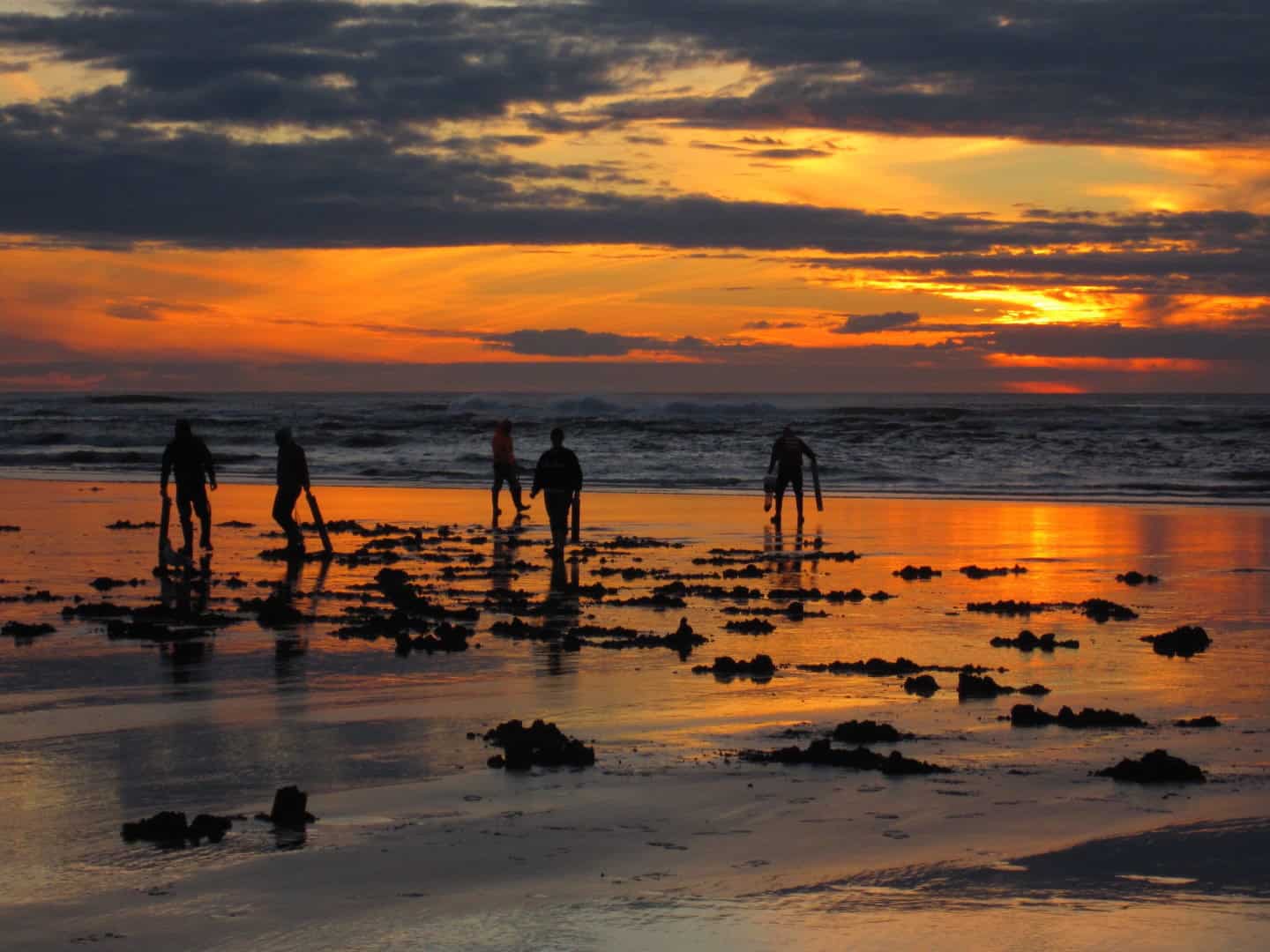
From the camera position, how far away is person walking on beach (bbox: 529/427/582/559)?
20.2m

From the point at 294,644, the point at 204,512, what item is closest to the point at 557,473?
the point at 204,512

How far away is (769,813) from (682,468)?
38.6 metres

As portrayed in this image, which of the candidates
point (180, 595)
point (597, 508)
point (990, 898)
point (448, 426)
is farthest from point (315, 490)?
point (448, 426)

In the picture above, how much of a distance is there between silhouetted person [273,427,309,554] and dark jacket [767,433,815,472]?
8489 millimetres

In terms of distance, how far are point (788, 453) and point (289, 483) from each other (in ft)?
29.7

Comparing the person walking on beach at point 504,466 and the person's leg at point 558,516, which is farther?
the person walking on beach at point 504,466

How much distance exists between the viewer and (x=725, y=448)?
58844mm

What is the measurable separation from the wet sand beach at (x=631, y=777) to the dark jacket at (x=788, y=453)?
8094mm

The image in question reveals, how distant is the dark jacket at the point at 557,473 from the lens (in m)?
20.4

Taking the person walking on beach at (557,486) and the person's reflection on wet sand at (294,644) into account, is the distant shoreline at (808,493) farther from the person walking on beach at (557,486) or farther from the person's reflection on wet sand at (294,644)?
the person's reflection on wet sand at (294,644)

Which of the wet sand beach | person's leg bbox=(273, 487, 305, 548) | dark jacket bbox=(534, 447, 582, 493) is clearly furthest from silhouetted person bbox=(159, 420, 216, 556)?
dark jacket bbox=(534, 447, 582, 493)

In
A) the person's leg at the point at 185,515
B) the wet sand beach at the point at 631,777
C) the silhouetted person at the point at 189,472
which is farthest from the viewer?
the silhouetted person at the point at 189,472

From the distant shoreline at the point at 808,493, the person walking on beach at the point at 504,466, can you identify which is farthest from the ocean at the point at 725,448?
the person walking on beach at the point at 504,466

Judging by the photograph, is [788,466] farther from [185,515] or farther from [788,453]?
[185,515]
